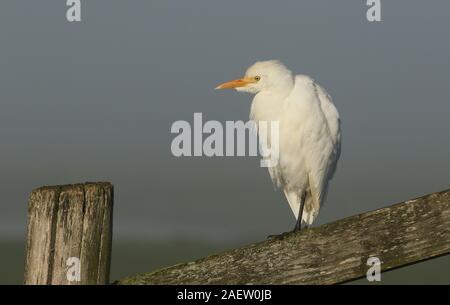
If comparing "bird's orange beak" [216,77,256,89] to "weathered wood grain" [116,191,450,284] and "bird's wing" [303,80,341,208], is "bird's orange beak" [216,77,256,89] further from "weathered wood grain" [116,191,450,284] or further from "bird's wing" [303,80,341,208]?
"weathered wood grain" [116,191,450,284]

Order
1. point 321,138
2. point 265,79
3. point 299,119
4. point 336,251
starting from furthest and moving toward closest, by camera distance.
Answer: point 265,79, point 321,138, point 299,119, point 336,251

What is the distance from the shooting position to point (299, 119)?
8258 mm

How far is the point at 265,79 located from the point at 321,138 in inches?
36.3

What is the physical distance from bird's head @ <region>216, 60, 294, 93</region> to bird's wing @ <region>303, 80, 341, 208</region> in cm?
31

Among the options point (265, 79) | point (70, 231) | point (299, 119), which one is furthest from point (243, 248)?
point (265, 79)

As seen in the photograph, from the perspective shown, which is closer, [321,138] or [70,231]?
[70,231]

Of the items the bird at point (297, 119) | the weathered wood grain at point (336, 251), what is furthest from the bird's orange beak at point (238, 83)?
the weathered wood grain at point (336, 251)

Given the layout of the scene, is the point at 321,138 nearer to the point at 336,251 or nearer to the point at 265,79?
the point at 265,79

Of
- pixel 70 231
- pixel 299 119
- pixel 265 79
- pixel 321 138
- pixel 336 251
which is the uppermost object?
pixel 265 79

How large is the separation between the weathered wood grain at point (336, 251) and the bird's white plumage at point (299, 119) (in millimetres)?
4316

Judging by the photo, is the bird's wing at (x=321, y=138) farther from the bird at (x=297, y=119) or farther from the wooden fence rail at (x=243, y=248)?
the wooden fence rail at (x=243, y=248)

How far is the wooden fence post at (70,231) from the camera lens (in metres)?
3.95
